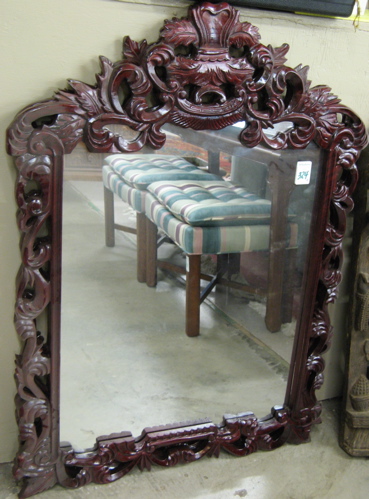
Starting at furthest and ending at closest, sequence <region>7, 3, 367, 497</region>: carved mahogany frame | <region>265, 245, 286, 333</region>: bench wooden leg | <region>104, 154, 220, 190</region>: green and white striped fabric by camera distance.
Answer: <region>265, 245, 286, 333</region>: bench wooden leg < <region>104, 154, 220, 190</region>: green and white striped fabric < <region>7, 3, 367, 497</region>: carved mahogany frame

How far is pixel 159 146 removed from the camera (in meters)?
1.36

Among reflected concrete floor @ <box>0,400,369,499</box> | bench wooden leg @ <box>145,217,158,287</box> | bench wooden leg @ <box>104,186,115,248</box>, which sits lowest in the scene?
reflected concrete floor @ <box>0,400,369,499</box>

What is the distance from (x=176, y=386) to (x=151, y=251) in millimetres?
411

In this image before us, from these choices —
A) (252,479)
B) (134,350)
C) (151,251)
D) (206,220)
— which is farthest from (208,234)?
(252,479)

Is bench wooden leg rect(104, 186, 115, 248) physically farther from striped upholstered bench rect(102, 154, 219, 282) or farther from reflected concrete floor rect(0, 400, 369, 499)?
reflected concrete floor rect(0, 400, 369, 499)

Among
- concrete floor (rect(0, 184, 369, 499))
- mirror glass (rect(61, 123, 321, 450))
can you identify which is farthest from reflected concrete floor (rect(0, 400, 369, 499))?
mirror glass (rect(61, 123, 321, 450))

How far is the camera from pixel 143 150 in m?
1.37

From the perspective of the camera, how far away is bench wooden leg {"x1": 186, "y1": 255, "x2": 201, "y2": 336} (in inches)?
62.6

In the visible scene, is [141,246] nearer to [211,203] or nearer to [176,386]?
[211,203]

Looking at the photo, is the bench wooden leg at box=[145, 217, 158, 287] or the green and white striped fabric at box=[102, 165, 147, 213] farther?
the bench wooden leg at box=[145, 217, 158, 287]

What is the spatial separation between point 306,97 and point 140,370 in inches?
34.8

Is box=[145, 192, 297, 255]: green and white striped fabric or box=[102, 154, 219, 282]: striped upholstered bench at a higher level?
box=[102, 154, 219, 282]: striped upholstered bench

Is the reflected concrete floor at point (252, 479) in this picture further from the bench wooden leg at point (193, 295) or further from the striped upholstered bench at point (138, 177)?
the striped upholstered bench at point (138, 177)

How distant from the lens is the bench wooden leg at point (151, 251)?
5.08ft
